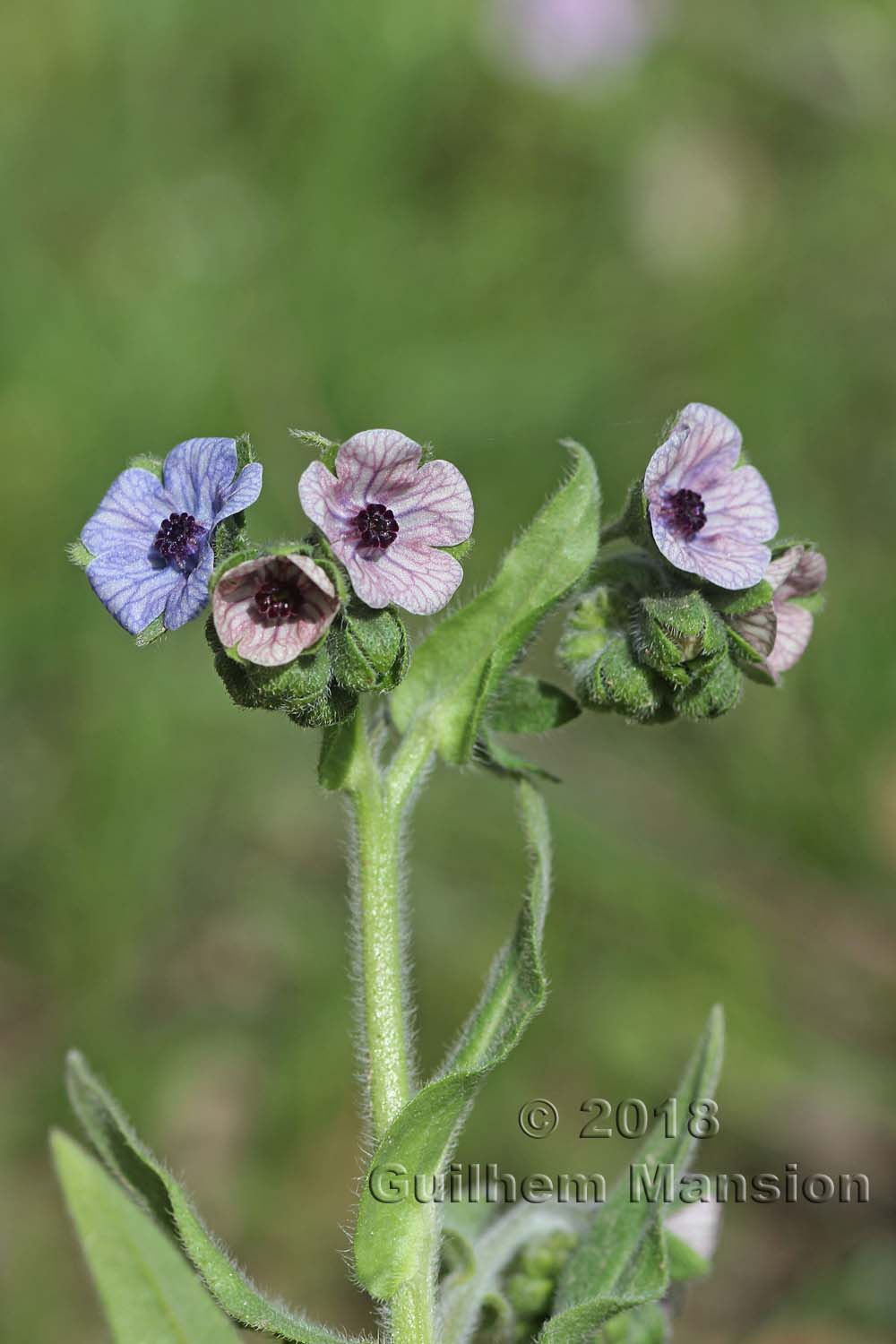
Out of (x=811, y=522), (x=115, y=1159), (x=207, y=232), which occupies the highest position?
(x=811, y=522)

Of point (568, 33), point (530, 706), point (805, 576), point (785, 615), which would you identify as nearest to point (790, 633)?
point (785, 615)

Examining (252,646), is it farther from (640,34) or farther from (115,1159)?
(640,34)

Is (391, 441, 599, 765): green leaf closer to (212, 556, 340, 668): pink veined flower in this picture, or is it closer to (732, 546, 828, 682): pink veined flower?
(732, 546, 828, 682): pink veined flower

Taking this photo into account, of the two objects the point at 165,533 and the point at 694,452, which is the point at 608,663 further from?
the point at 165,533

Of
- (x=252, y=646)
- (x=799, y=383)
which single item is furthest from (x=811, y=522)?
(x=252, y=646)

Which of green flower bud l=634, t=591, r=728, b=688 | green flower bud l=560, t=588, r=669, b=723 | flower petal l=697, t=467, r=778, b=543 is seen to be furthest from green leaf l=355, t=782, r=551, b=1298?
flower petal l=697, t=467, r=778, b=543

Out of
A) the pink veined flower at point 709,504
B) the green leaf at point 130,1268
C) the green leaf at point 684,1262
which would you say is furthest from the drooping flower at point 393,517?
the green leaf at point 684,1262

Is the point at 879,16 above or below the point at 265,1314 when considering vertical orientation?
above
